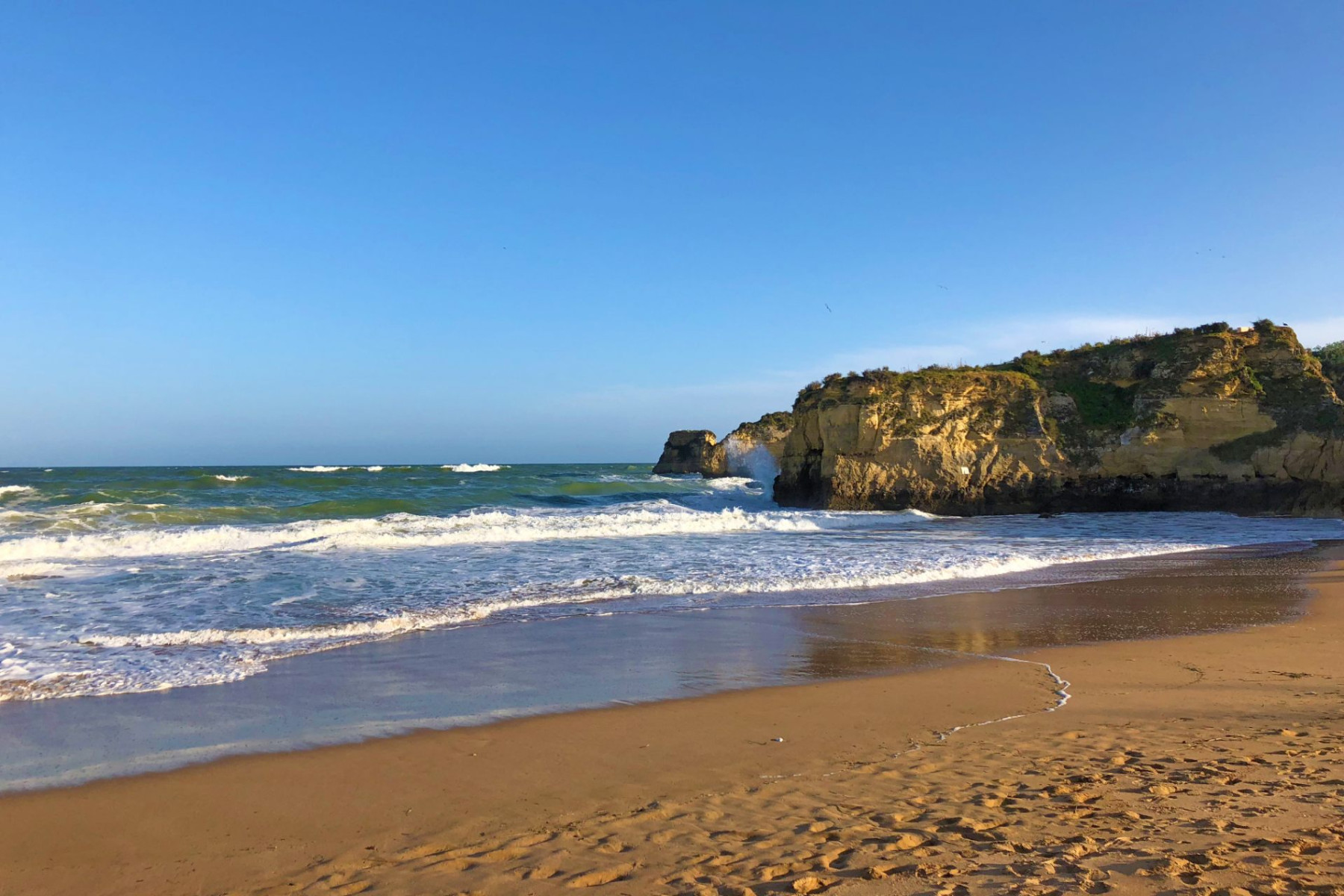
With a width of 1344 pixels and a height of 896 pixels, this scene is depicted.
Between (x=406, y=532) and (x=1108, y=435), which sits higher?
(x=1108, y=435)

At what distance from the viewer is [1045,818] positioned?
3.86 metres

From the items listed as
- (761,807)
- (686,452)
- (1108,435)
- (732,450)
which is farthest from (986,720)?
(686,452)

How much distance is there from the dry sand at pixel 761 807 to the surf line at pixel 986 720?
58 mm

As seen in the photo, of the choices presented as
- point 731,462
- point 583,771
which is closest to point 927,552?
point 583,771

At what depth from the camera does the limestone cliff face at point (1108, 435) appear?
24531mm

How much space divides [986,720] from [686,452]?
71.4m

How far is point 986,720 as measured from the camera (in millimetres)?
5871

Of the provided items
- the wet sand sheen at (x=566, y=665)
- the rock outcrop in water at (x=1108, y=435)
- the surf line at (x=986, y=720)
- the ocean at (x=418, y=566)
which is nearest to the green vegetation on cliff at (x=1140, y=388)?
the rock outcrop in water at (x=1108, y=435)

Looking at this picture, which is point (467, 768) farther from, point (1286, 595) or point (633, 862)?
point (1286, 595)

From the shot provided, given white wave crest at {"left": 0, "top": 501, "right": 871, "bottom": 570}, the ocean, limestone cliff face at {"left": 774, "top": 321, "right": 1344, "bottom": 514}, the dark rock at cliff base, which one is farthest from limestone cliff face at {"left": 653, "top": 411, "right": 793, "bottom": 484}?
the ocean

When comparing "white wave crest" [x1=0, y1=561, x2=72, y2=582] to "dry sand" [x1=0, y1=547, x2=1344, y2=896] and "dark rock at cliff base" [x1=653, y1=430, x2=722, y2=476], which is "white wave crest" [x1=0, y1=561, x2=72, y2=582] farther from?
"dark rock at cliff base" [x1=653, y1=430, x2=722, y2=476]

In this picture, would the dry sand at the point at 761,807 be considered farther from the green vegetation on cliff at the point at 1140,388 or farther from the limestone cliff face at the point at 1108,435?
the green vegetation on cliff at the point at 1140,388

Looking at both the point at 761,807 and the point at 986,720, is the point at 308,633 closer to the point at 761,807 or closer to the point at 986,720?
the point at 761,807

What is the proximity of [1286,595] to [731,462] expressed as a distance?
56959 millimetres
